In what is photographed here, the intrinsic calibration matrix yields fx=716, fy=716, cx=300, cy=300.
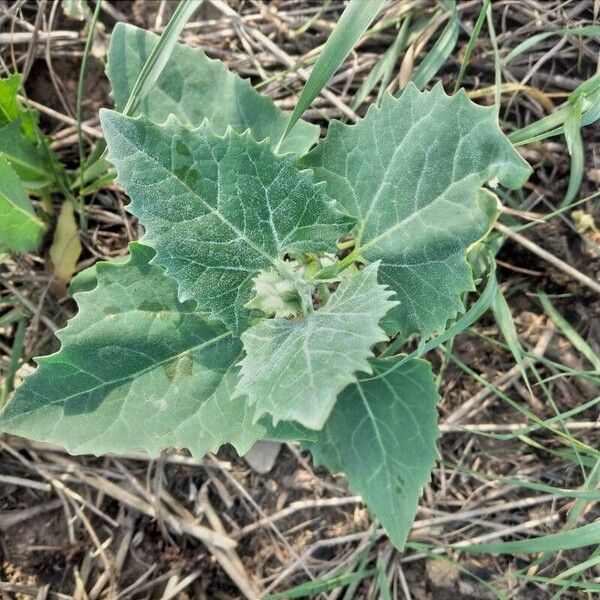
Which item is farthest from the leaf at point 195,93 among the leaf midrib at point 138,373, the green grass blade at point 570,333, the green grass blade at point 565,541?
the green grass blade at point 565,541

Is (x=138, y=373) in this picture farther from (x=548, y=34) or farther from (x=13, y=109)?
(x=548, y=34)

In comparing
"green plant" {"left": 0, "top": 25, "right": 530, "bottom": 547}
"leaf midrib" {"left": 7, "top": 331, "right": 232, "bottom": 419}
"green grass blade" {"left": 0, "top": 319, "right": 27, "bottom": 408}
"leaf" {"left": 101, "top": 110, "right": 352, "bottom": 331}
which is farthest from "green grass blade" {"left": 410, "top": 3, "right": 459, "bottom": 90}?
"green grass blade" {"left": 0, "top": 319, "right": 27, "bottom": 408}

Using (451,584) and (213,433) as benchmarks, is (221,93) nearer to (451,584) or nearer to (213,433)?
(213,433)

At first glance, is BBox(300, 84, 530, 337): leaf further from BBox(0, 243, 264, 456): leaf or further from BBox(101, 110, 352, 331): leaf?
BBox(0, 243, 264, 456): leaf

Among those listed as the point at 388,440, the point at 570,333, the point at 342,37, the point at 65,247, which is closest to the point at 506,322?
the point at 570,333

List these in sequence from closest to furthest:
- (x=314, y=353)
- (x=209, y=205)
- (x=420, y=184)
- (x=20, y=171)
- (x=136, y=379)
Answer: (x=314, y=353), (x=209, y=205), (x=420, y=184), (x=136, y=379), (x=20, y=171)

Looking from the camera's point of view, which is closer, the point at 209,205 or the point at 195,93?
the point at 209,205
